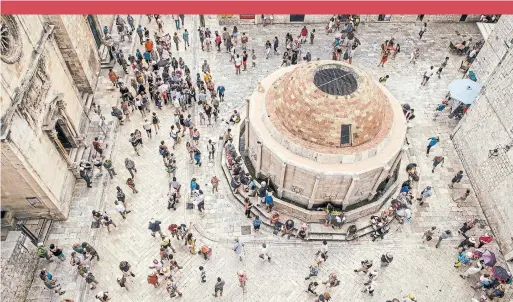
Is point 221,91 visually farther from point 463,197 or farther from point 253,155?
point 463,197

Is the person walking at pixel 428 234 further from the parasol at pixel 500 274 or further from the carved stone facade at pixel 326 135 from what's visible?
the carved stone facade at pixel 326 135

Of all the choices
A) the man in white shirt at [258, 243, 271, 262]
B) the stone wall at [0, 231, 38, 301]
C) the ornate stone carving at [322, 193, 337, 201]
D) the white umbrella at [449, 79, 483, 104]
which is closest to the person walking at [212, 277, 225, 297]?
the man in white shirt at [258, 243, 271, 262]

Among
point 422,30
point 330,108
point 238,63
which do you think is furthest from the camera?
point 422,30

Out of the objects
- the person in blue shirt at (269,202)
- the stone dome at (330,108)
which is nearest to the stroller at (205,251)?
the person in blue shirt at (269,202)

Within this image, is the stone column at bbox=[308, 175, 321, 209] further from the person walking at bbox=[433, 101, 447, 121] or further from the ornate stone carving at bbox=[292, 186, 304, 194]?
the person walking at bbox=[433, 101, 447, 121]

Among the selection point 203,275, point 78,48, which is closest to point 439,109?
point 203,275

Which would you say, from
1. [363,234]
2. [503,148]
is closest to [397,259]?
[363,234]
